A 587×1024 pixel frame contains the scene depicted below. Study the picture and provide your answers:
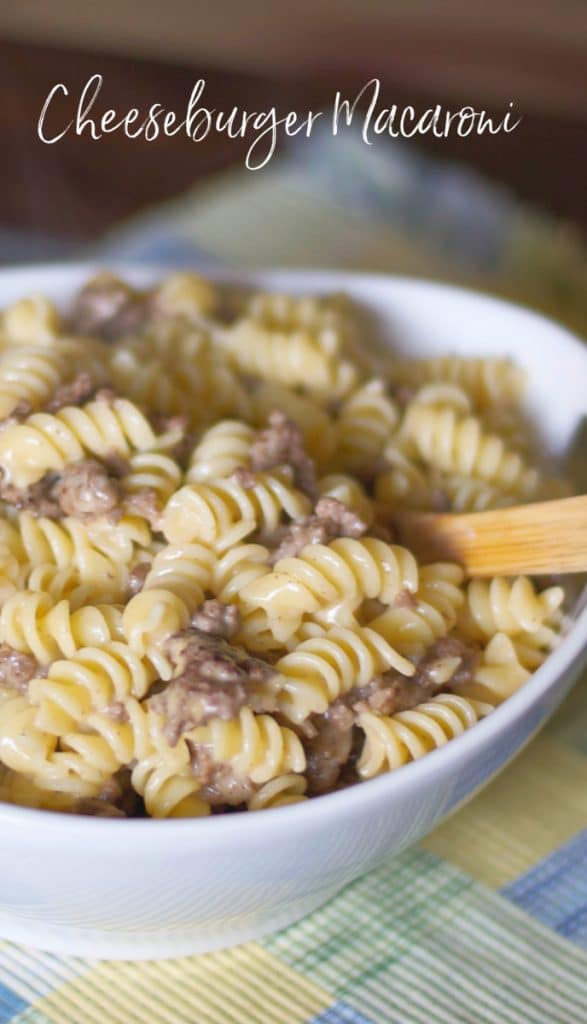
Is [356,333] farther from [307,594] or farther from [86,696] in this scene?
[86,696]

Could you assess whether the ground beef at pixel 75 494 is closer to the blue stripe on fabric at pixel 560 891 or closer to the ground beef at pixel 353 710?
the ground beef at pixel 353 710

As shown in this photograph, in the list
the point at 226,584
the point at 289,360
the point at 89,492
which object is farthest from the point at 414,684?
the point at 289,360

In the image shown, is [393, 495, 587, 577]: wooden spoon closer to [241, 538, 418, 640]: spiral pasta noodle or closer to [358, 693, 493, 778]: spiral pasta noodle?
[241, 538, 418, 640]: spiral pasta noodle

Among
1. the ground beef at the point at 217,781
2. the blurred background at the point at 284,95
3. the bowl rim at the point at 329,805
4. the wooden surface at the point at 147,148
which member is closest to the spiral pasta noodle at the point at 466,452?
the bowl rim at the point at 329,805

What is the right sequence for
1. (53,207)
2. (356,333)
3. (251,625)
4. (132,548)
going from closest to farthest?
(251,625), (132,548), (356,333), (53,207)

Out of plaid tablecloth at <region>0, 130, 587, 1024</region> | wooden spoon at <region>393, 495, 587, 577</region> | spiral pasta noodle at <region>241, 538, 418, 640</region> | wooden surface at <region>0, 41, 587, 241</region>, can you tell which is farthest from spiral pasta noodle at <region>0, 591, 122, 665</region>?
wooden surface at <region>0, 41, 587, 241</region>

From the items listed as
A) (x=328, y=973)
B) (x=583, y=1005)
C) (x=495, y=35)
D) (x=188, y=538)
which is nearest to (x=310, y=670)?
(x=188, y=538)
